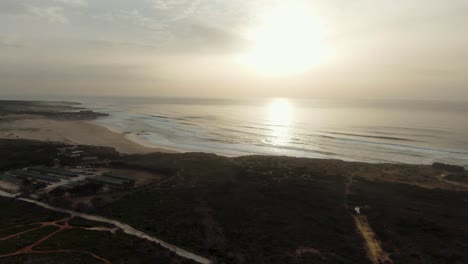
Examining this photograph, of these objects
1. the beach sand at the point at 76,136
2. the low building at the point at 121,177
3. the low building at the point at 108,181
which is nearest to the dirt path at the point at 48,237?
the low building at the point at 108,181

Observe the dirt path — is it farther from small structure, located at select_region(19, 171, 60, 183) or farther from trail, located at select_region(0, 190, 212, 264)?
small structure, located at select_region(19, 171, 60, 183)

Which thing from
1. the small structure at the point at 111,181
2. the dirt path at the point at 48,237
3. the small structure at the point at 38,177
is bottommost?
the dirt path at the point at 48,237

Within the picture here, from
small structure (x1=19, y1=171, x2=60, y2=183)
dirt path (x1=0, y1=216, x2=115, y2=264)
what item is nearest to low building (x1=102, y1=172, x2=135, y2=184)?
small structure (x1=19, y1=171, x2=60, y2=183)

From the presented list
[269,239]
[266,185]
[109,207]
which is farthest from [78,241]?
[266,185]

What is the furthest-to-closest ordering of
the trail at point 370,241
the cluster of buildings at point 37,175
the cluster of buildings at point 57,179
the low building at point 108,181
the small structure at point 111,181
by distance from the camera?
the cluster of buildings at point 37,175 → the low building at point 108,181 → the small structure at point 111,181 → the cluster of buildings at point 57,179 → the trail at point 370,241

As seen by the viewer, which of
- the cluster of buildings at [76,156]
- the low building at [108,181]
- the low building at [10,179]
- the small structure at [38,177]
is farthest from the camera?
the cluster of buildings at [76,156]

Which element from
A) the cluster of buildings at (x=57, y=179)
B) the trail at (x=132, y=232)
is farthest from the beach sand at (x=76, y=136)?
the trail at (x=132, y=232)

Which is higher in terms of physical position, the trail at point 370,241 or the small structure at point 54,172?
the trail at point 370,241

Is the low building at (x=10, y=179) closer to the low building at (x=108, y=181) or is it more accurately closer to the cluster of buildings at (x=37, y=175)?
the cluster of buildings at (x=37, y=175)

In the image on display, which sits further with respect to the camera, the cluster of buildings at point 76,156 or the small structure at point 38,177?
the cluster of buildings at point 76,156
